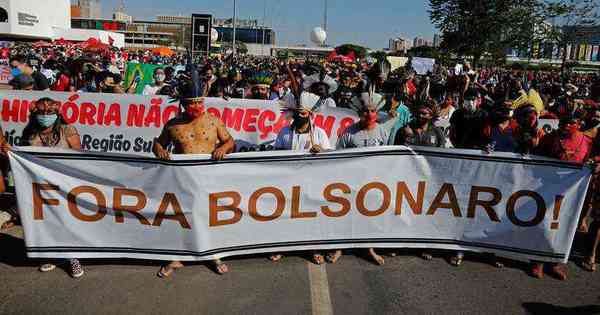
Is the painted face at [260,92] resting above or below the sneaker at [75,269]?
above

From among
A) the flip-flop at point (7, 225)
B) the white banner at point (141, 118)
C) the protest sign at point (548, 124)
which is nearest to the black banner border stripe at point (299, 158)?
the flip-flop at point (7, 225)

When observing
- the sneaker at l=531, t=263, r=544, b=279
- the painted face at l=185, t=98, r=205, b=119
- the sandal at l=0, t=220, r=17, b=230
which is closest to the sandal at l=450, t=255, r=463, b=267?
the sneaker at l=531, t=263, r=544, b=279

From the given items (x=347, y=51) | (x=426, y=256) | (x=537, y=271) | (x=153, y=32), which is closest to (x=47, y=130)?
(x=426, y=256)

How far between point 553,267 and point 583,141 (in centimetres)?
149

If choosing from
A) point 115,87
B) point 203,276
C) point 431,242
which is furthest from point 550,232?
point 115,87

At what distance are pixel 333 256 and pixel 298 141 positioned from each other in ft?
3.99

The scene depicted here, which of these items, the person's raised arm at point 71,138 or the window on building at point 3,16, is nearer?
the person's raised arm at point 71,138

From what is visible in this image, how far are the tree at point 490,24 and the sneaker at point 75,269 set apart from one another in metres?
17.8

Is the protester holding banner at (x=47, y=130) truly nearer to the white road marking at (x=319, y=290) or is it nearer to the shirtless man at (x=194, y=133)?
the shirtless man at (x=194, y=133)

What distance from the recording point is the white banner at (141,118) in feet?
24.5

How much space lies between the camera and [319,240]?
4.52 meters

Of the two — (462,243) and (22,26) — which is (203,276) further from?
(22,26)

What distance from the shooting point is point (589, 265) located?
4762 mm

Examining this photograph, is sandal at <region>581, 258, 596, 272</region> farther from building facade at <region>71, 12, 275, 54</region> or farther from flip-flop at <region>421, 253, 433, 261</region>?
building facade at <region>71, 12, 275, 54</region>
